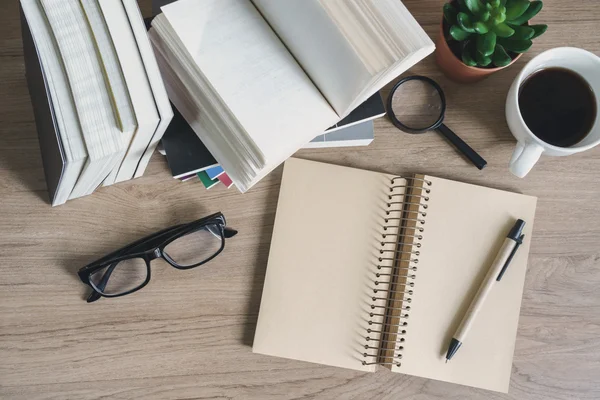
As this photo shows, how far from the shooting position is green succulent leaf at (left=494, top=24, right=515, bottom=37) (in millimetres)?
742

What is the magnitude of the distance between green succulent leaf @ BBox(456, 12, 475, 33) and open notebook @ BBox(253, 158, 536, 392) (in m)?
0.22

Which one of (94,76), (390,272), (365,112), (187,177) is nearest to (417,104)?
(365,112)

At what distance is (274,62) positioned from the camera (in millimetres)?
708

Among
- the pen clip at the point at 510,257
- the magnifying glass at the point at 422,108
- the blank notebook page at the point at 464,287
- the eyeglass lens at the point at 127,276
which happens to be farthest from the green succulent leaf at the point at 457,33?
the eyeglass lens at the point at 127,276

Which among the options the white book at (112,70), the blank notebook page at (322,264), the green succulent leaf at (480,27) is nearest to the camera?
the white book at (112,70)

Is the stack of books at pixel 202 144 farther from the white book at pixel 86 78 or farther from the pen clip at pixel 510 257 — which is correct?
the pen clip at pixel 510 257

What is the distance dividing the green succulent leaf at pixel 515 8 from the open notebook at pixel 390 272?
0.80 ft

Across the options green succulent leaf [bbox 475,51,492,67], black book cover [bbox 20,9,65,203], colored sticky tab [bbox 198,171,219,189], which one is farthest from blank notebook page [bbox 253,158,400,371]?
black book cover [bbox 20,9,65,203]

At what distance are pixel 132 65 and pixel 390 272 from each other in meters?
0.47

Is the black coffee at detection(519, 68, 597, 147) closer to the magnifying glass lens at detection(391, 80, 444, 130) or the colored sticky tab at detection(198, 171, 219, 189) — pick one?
the magnifying glass lens at detection(391, 80, 444, 130)

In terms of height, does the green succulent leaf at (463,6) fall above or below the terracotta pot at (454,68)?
above

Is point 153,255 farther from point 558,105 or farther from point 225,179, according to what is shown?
point 558,105

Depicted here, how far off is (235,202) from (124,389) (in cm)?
31

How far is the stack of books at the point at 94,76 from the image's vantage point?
623 mm
